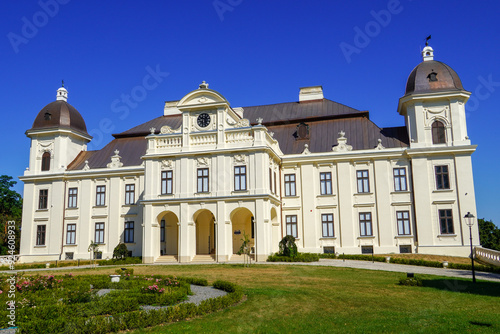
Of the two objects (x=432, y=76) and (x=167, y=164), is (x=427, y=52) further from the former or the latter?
(x=167, y=164)

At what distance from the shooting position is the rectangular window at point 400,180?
3472 cm

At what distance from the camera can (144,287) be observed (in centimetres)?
1617

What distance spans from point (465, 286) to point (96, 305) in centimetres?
1450

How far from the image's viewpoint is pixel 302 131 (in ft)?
128

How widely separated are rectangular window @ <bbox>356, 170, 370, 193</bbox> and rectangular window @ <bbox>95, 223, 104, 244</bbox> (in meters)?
23.0

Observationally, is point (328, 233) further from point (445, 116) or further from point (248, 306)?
point (248, 306)

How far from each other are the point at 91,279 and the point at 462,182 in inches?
1070

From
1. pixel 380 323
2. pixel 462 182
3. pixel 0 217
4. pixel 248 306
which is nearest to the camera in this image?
pixel 380 323

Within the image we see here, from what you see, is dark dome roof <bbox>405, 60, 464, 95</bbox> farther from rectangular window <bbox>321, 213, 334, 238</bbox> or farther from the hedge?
the hedge

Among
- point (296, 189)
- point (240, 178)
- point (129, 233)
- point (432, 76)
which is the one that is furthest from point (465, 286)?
point (129, 233)

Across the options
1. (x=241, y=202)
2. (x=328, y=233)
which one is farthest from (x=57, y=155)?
(x=328, y=233)

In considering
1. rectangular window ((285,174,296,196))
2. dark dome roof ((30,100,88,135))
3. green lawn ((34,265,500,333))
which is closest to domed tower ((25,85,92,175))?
dark dome roof ((30,100,88,135))

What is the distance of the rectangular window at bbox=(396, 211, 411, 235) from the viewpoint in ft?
111

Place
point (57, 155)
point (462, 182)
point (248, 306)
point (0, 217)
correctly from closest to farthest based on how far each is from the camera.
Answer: point (248, 306) < point (462, 182) < point (57, 155) < point (0, 217)
